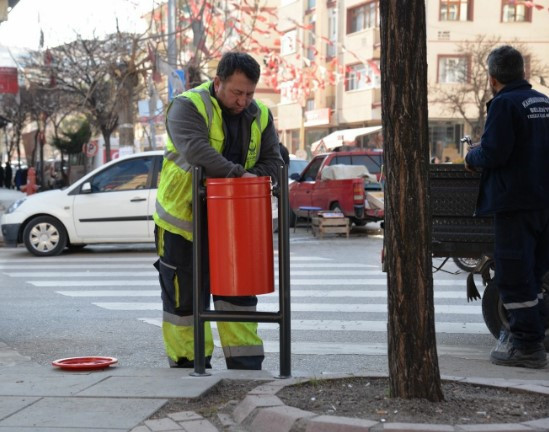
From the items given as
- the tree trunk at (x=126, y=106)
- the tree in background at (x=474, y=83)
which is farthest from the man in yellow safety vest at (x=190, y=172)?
the tree in background at (x=474, y=83)

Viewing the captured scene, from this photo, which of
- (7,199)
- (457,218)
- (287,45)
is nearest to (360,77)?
(287,45)

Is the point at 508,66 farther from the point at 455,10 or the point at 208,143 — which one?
the point at 455,10

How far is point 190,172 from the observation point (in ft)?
17.4

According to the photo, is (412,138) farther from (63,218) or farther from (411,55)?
(63,218)

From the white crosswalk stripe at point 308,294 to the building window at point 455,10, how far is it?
34.7m

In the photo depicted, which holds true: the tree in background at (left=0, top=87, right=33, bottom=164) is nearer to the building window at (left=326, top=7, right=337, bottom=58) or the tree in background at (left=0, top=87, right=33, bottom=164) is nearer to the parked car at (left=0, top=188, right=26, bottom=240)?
the parked car at (left=0, top=188, right=26, bottom=240)

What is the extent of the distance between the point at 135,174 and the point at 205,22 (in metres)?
13.8

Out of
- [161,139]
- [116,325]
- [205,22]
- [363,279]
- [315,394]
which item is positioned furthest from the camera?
[161,139]

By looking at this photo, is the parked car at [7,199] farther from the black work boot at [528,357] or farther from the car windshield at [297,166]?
the black work boot at [528,357]

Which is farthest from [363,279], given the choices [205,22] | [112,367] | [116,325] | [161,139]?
[161,139]

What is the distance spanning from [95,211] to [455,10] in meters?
35.8

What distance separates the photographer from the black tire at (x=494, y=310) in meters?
6.63

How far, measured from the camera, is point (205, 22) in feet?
91.4

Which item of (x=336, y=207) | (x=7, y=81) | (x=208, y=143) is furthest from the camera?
(x=7, y=81)
